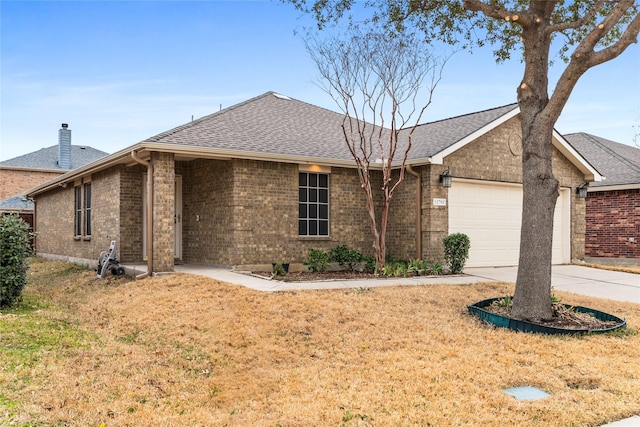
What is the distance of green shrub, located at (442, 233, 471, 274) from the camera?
12.5 m

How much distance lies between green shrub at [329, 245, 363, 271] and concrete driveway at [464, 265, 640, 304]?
→ 2803mm

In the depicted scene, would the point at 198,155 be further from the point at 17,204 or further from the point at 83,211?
the point at 17,204

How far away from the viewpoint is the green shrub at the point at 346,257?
12484 mm

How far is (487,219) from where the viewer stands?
47.0 ft

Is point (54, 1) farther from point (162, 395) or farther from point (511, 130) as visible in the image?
point (511, 130)

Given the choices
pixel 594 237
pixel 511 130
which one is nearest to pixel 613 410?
pixel 511 130

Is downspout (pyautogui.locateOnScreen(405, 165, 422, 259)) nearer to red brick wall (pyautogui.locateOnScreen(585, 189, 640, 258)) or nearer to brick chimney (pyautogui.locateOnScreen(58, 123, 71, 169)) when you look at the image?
red brick wall (pyautogui.locateOnScreen(585, 189, 640, 258))

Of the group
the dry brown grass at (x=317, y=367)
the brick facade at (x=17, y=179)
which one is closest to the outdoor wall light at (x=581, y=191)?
the dry brown grass at (x=317, y=367)

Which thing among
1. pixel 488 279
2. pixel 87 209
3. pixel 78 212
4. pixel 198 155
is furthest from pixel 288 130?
pixel 78 212

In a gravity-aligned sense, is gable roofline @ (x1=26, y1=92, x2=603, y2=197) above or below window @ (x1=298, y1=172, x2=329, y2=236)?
above

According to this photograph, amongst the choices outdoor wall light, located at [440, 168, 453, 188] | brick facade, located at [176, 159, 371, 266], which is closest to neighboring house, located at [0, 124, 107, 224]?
brick facade, located at [176, 159, 371, 266]

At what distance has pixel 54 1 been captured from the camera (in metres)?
10.9

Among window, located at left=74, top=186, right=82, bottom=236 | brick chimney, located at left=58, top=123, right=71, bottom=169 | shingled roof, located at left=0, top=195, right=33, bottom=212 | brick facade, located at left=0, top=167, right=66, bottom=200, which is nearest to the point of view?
window, located at left=74, top=186, right=82, bottom=236

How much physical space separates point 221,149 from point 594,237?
13889 mm
